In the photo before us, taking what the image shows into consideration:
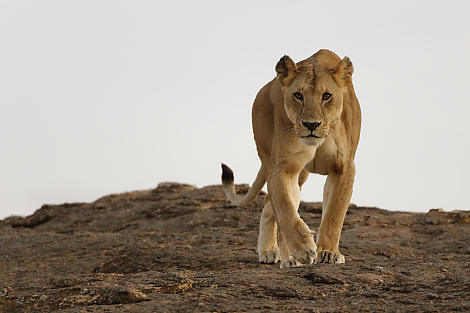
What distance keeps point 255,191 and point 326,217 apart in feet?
7.92

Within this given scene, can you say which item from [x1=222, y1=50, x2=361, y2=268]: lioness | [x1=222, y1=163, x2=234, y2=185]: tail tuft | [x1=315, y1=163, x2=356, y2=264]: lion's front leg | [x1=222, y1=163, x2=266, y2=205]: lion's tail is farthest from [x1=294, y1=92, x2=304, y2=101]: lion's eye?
[x1=222, y1=163, x2=234, y2=185]: tail tuft

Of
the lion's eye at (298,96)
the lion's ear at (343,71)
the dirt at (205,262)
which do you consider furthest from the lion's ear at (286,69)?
the dirt at (205,262)

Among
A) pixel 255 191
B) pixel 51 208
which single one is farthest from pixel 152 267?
pixel 51 208

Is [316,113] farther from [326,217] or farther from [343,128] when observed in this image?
[326,217]

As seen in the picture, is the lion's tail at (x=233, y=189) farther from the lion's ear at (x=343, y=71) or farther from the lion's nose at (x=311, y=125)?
the lion's nose at (x=311, y=125)

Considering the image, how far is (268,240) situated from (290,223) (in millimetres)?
1779

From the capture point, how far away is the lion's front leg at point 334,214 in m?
6.58

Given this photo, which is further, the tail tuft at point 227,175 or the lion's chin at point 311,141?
the tail tuft at point 227,175

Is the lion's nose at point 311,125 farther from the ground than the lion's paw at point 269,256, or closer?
farther from the ground

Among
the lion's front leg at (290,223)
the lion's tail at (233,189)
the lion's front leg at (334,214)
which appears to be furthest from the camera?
the lion's tail at (233,189)

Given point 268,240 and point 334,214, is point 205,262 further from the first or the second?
point 334,214

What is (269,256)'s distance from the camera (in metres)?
8.00

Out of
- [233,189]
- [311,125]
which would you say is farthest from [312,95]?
[233,189]

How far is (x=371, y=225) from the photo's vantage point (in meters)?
11.4
